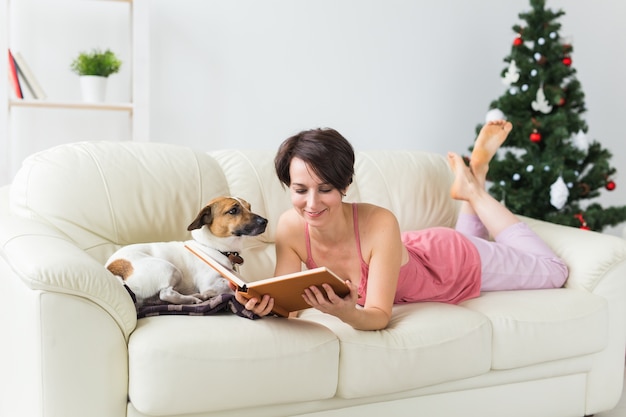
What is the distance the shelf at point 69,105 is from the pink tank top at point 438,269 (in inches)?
56.2

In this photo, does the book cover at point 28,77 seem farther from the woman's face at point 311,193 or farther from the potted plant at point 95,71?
the woman's face at point 311,193

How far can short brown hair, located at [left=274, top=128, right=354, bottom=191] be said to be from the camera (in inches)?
80.5

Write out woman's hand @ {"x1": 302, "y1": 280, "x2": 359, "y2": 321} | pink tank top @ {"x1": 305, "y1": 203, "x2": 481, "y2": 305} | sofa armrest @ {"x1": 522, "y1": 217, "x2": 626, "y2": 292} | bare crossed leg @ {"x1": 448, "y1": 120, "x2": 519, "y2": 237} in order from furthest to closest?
1. bare crossed leg @ {"x1": 448, "y1": 120, "x2": 519, "y2": 237}
2. sofa armrest @ {"x1": 522, "y1": 217, "x2": 626, "y2": 292}
3. pink tank top @ {"x1": 305, "y1": 203, "x2": 481, "y2": 305}
4. woman's hand @ {"x1": 302, "y1": 280, "x2": 359, "y2": 321}

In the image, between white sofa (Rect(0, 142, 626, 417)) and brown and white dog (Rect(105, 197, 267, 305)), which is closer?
white sofa (Rect(0, 142, 626, 417))

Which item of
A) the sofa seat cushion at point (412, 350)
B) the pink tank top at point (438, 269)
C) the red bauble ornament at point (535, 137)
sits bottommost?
the sofa seat cushion at point (412, 350)

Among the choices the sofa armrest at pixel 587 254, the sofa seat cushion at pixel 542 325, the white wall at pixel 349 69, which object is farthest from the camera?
the white wall at pixel 349 69

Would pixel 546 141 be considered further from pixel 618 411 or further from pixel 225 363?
pixel 225 363

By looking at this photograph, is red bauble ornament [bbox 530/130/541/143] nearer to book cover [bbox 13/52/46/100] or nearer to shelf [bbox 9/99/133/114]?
shelf [bbox 9/99/133/114]

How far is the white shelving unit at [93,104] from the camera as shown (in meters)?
3.12

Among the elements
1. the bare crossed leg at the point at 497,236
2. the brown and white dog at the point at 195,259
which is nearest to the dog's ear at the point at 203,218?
the brown and white dog at the point at 195,259

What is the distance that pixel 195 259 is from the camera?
232 centimetres

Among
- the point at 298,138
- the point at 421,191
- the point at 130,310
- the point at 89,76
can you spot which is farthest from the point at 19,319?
the point at 421,191

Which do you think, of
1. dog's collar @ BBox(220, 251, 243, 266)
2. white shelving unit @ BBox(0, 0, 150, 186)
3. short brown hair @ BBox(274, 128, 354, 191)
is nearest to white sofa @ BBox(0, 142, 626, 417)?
dog's collar @ BBox(220, 251, 243, 266)

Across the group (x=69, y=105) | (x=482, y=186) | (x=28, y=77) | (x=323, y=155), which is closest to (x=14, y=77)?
(x=28, y=77)
